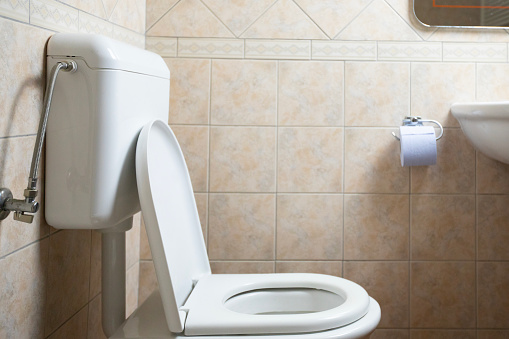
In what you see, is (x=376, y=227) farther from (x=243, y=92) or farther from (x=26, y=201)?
(x=26, y=201)

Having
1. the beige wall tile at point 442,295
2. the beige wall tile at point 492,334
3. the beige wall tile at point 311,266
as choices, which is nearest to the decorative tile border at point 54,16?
the beige wall tile at point 311,266

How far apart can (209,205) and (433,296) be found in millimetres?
864

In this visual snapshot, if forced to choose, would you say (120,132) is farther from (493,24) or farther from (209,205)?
(493,24)

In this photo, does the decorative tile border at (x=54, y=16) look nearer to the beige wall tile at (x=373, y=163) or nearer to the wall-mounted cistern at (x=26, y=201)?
the wall-mounted cistern at (x=26, y=201)

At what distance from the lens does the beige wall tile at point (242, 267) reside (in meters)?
1.91

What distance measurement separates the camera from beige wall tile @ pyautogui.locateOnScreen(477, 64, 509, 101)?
1.89 metres

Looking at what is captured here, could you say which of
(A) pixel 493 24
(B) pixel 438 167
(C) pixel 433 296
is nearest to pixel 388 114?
(B) pixel 438 167

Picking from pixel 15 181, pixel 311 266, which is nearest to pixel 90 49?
pixel 15 181

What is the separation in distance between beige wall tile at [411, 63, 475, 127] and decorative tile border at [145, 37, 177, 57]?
2.77 ft

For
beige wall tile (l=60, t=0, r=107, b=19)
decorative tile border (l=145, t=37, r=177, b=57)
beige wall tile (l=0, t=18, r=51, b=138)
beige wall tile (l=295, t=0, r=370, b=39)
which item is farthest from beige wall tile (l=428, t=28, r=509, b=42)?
beige wall tile (l=0, t=18, r=51, b=138)

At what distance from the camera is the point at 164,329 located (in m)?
1.18

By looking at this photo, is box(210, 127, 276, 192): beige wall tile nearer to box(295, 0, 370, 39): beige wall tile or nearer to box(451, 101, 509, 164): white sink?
box(295, 0, 370, 39): beige wall tile

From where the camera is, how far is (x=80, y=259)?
4.50 feet

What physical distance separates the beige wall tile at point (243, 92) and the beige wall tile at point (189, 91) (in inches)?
1.1
